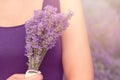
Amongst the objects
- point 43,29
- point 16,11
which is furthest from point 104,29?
point 43,29

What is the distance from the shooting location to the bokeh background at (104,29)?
1.37m

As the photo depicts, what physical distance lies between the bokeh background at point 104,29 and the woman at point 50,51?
0.22 metres

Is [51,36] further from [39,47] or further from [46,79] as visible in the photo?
[46,79]

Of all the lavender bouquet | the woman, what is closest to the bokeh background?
the woman

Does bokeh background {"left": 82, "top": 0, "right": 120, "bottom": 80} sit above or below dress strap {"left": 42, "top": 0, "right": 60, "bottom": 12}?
below

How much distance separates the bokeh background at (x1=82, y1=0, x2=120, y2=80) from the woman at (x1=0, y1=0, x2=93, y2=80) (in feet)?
0.72

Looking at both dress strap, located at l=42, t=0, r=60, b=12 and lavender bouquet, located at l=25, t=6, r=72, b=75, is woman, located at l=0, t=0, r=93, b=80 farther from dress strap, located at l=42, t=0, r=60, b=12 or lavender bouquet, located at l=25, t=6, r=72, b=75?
lavender bouquet, located at l=25, t=6, r=72, b=75

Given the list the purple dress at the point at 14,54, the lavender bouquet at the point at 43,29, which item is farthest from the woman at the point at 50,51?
the lavender bouquet at the point at 43,29

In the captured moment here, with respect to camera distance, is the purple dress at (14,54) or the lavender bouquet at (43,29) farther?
the purple dress at (14,54)

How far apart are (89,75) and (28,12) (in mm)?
289

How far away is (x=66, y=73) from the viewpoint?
1.14 metres

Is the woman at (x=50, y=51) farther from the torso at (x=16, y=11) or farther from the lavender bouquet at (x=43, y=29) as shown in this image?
the lavender bouquet at (x=43, y=29)

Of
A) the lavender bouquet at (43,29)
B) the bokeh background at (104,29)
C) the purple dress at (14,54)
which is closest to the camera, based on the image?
the lavender bouquet at (43,29)

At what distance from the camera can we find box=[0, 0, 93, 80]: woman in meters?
1.08
